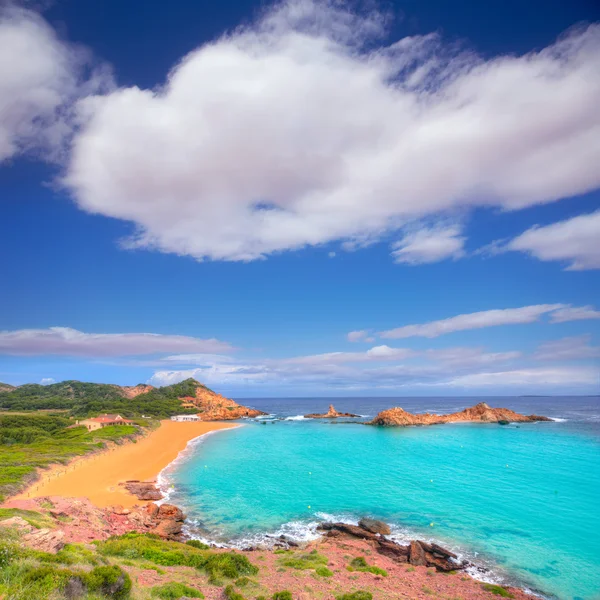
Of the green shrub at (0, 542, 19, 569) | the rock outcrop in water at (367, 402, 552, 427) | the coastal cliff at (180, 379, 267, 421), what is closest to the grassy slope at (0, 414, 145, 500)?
the green shrub at (0, 542, 19, 569)

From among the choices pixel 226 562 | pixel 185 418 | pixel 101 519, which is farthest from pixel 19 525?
pixel 185 418

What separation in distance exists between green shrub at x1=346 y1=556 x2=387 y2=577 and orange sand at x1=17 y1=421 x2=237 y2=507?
2347 cm

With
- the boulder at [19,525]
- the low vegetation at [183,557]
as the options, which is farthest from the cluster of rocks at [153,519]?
the boulder at [19,525]

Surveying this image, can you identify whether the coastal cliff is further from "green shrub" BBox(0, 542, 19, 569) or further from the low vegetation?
"green shrub" BBox(0, 542, 19, 569)

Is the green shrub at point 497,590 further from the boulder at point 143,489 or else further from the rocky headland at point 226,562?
the boulder at point 143,489

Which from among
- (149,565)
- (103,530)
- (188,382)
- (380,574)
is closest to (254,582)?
(149,565)

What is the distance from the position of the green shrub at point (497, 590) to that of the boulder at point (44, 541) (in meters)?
22.9

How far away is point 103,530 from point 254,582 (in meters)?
14.4

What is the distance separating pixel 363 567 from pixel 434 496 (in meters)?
19.9

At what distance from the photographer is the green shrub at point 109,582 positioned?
1298 cm

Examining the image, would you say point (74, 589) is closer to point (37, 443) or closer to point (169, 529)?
point (169, 529)

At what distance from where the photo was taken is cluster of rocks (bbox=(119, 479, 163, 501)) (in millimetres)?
36688

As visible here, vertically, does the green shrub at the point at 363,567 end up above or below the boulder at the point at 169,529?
→ above

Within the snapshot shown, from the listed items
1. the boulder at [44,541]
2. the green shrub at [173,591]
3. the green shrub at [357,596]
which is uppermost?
the boulder at [44,541]
